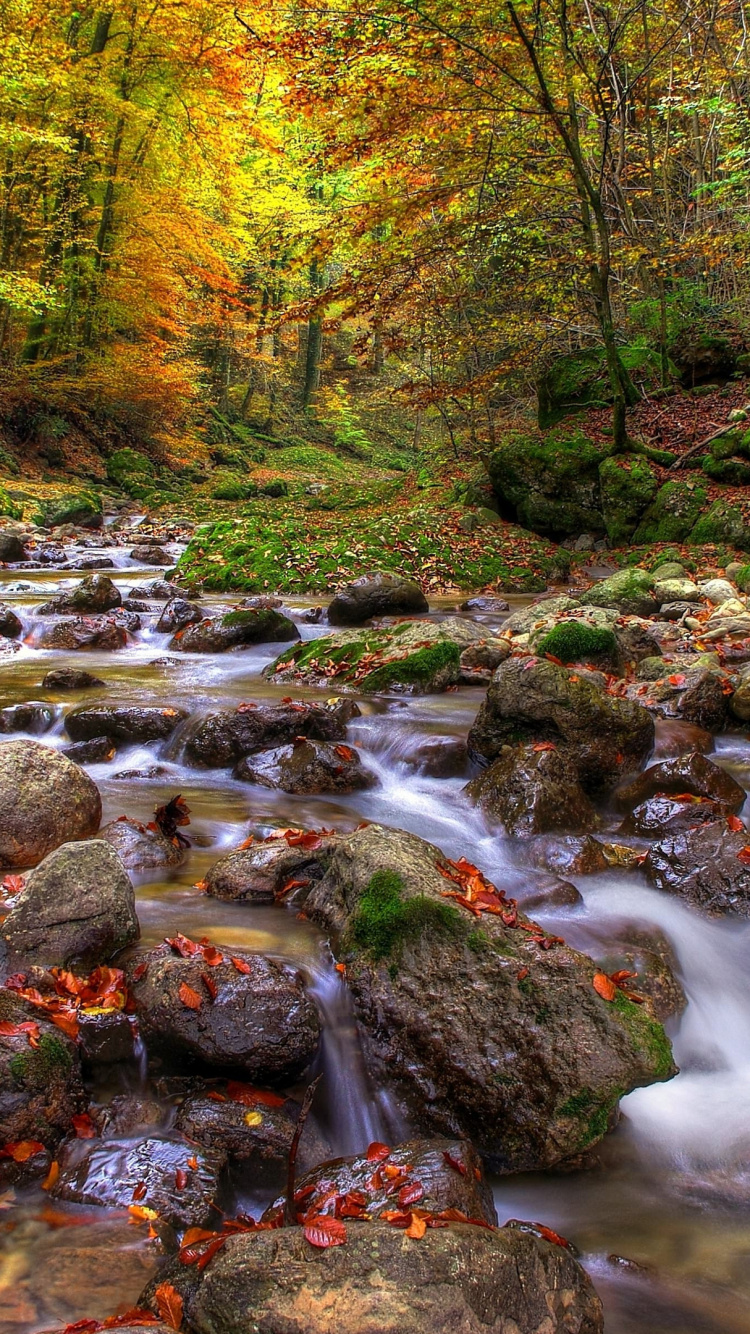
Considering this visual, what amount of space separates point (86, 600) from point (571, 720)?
25.1 feet

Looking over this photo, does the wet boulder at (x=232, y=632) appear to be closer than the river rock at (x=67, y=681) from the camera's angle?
No

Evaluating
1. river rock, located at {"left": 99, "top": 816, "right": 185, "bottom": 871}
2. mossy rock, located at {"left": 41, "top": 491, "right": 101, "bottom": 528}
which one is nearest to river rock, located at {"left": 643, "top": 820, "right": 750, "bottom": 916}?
river rock, located at {"left": 99, "top": 816, "right": 185, "bottom": 871}

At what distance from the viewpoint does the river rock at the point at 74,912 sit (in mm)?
3375

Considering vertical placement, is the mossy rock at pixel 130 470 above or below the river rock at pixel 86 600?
above

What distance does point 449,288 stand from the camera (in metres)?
14.2

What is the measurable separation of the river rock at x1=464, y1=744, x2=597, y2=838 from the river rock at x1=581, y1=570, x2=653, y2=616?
17.1 feet

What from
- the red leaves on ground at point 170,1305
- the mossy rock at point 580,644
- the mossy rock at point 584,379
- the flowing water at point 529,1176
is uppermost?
the mossy rock at point 584,379

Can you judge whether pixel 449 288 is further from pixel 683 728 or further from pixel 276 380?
pixel 276 380

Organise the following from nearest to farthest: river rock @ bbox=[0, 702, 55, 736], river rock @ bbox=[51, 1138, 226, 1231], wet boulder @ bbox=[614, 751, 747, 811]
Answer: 1. river rock @ bbox=[51, 1138, 226, 1231]
2. wet boulder @ bbox=[614, 751, 747, 811]
3. river rock @ bbox=[0, 702, 55, 736]

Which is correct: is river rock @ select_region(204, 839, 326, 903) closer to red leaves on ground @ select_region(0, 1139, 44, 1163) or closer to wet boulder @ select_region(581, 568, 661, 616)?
red leaves on ground @ select_region(0, 1139, 44, 1163)

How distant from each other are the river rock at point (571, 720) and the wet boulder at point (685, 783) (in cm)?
17

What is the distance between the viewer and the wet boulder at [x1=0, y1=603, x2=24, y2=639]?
9688 mm

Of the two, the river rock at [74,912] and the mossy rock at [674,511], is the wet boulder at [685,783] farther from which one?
the mossy rock at [674,511]

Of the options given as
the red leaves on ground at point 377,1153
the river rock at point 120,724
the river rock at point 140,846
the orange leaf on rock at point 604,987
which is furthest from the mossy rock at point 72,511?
the red leaves on ground at point 377,1153
